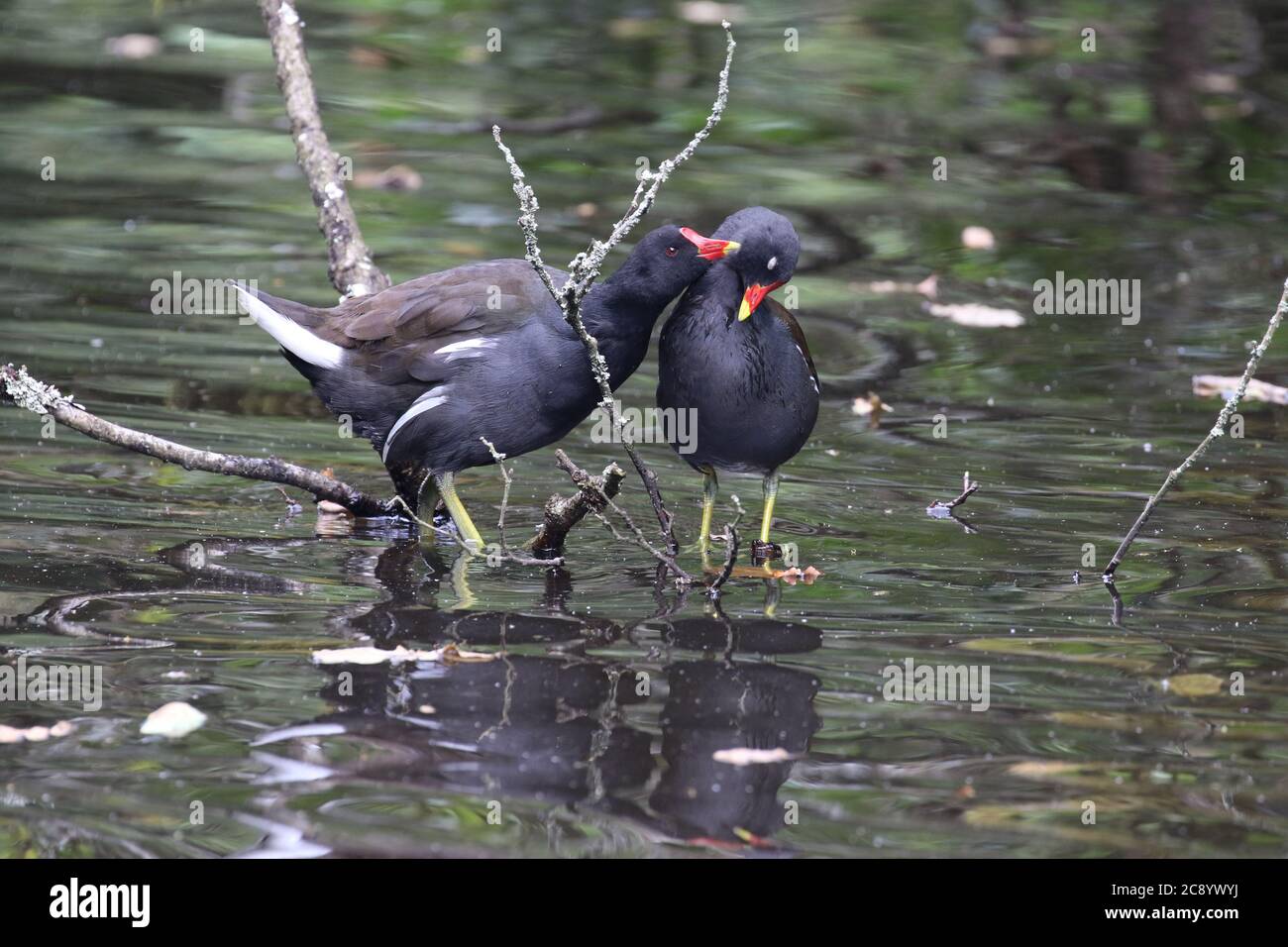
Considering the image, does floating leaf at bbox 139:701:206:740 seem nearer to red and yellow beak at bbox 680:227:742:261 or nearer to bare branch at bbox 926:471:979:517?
red and yellow beak at bbox 680:227:742:261

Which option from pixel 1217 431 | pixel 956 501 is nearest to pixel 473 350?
pixel 956 501

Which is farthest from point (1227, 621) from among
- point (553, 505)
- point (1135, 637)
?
point (553, 505)

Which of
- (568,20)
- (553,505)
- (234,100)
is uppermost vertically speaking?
(568,20)

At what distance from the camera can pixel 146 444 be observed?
5.58 metres

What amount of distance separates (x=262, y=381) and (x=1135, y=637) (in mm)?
4382

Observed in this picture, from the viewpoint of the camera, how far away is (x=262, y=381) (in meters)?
7.80

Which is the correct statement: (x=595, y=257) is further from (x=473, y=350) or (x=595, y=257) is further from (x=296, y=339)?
(x=296, y=339)

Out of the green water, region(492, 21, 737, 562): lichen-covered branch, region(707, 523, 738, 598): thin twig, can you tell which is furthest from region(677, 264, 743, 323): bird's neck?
the green water

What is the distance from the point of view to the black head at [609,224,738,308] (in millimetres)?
5410

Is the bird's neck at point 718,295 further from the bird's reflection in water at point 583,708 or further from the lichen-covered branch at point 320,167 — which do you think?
the lichen-covered branch at point 320,167

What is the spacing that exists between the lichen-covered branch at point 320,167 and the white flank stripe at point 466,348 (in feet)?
2.77

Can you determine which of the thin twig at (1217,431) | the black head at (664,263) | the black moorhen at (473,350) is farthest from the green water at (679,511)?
the black head at (664,263)

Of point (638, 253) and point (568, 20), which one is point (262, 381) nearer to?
point (638, 253)

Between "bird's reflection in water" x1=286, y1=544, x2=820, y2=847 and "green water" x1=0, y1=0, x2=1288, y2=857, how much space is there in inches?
0.6
